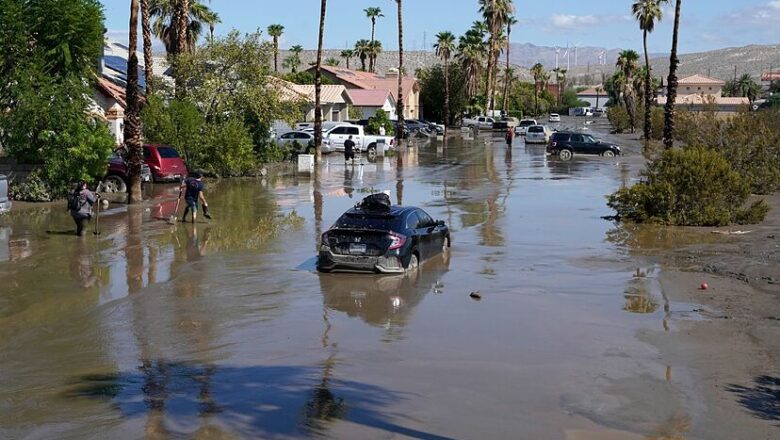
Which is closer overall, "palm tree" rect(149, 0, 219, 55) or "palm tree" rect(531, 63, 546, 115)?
"palm tree" rect(149, 0, 219, 55)

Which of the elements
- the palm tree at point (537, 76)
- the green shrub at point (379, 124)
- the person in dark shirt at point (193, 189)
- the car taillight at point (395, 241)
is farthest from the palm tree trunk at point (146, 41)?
the palm tree at point (537, 76)

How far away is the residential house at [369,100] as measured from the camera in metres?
88.2

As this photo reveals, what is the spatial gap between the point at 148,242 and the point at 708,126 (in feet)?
71.7

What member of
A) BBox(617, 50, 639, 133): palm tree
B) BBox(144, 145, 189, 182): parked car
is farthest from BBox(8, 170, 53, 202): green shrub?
BBox(617, 50, 639, 133): palm tree

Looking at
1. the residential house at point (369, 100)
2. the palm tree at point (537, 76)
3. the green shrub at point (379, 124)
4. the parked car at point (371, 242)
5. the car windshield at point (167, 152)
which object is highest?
the palm tree at point (537, 76)

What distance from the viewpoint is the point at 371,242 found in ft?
57.6

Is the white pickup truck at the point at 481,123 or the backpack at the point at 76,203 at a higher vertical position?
the white pickup truck at the point at 481,123

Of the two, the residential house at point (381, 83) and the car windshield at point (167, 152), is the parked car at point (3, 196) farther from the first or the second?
the residential house at point (381, 83)

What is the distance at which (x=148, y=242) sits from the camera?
22094 millimetres

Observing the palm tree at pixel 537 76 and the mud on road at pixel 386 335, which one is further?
the palm tree at pixel 537 76

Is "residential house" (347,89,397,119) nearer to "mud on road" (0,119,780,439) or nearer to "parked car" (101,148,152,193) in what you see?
"parked car" (101,148,152,193)

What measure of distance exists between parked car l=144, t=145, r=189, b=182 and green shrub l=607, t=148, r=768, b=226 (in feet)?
59.1

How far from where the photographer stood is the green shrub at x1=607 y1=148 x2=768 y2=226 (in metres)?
24.7

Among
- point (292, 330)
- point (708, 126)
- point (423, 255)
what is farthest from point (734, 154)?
point (292, 330)
